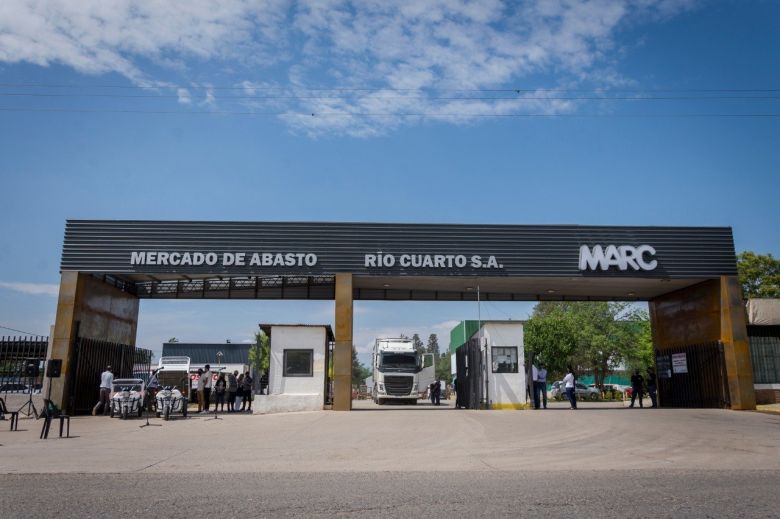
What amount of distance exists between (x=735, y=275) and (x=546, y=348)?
106 feet

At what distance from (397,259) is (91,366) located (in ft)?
40.8

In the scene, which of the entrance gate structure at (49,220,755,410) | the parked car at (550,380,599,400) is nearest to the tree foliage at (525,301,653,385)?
the parked car at (550,380,599,400)

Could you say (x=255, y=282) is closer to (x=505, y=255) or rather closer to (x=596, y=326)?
(x=505, y=255)

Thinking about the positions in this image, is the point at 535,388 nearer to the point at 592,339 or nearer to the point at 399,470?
the point at 399,470

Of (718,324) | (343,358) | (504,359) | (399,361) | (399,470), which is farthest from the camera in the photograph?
(399,361)

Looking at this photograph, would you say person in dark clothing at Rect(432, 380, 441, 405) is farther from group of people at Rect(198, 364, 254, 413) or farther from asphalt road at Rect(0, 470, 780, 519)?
asphalt road at Rect(0, 470, 780, 519)

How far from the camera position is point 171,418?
19797 mm

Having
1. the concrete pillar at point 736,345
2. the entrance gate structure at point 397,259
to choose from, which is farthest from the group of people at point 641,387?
the concrete pillar at point 736,345

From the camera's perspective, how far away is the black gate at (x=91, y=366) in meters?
21.3

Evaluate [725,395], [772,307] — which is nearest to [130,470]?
[725,395]

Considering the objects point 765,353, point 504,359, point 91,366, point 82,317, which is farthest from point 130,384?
point 765,353

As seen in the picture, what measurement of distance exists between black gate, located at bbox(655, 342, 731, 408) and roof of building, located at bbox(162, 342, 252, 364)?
5504 centimetres

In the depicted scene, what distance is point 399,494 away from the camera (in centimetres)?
672

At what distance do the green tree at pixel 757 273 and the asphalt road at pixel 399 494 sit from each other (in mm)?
45563
